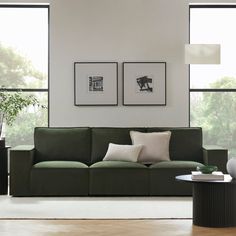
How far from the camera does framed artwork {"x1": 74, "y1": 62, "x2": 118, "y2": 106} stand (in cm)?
883

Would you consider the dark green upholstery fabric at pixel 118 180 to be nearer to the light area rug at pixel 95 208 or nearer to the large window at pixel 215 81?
the light area rug at pixel 95 208

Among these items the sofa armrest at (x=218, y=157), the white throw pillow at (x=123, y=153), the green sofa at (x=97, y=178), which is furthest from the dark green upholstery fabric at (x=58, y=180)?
the sofa armrest at (x=218, y=157)

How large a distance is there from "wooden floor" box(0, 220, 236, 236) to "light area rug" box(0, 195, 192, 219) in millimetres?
266

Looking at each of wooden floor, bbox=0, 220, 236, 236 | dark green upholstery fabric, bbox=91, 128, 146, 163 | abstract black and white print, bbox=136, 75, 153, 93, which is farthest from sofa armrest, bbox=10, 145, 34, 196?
abstract black and white print, bbox=136, 75, 153, 93

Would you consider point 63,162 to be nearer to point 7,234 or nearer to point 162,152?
point 162,152

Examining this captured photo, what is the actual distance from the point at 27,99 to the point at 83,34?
1.25 meters

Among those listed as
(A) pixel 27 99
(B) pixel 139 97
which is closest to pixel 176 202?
(B) pixel 139 97

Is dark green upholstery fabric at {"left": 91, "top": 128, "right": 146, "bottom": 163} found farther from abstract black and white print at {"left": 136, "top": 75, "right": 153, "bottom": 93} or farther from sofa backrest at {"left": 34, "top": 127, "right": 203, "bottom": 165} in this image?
abstract black and white print at {"left": 136, "top": 75, "right": 153, "bottom": 93}

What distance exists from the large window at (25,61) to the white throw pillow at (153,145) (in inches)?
66.3

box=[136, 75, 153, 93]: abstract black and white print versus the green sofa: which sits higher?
box=[136, 75, 153, 93]: abstract black and white print

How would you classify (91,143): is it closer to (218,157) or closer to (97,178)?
(97,178)

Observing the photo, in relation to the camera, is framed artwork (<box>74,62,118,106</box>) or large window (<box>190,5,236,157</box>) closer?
framed artwork (<box>74,62,118,106</box>)

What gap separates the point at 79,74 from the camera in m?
8.84

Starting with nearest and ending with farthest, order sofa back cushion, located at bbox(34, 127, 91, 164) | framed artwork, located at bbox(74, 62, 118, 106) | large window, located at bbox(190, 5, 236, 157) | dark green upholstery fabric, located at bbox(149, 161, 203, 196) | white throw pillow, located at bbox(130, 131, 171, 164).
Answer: dark green upholstery fabric, located at bbox(149, 161, 203, 196) → white throw pillow, located at bbox(130, 131, 171, 164) → sofa back cushion, located at bbox(34, 127, 91, 164) → framed artwork, located at bbox(74, 62, 118, 106) → large window, located at bbox(190, 5, 236, 157)
